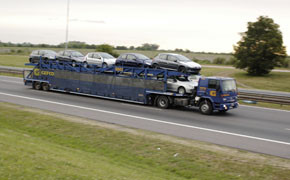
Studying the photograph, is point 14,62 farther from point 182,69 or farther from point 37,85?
point 182,69

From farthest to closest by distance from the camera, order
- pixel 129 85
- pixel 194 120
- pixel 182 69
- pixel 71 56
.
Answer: pixel 71 56 < pixel 129 85 < pixel 182 69 < pixel 194 120

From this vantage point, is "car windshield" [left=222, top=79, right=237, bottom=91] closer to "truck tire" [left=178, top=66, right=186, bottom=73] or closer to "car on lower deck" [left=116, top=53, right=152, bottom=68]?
"truck tire" [left=178, top=66, right=186, bottom=73]

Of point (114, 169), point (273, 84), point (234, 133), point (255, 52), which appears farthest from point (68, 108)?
point (255, 52)

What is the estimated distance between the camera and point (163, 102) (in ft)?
63.9

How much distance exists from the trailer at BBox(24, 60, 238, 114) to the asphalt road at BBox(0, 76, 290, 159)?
1.86 feet

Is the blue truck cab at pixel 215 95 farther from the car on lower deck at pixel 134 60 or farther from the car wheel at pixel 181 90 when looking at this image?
the car on lower deck at pixel 134 60

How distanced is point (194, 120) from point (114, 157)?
700 cm

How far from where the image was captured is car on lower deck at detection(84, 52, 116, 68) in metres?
23.1

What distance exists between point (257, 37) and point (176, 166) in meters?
38.7

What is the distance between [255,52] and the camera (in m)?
43.1

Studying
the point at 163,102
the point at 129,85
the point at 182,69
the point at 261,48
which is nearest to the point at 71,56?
the point at 129,85

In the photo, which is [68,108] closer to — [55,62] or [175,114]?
[175,114]

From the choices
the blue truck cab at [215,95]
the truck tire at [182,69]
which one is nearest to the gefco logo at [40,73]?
the truck tire at [182,69]

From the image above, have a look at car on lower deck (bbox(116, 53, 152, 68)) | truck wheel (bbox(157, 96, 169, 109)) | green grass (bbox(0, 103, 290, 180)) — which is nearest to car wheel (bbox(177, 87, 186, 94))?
truck wheel (bbox(157, 96, 169, 109))
